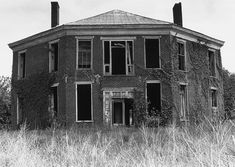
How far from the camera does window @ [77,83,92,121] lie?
2131 cm

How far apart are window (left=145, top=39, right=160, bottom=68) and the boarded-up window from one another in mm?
1608

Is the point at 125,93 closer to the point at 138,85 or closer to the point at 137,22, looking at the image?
the point at 138,85

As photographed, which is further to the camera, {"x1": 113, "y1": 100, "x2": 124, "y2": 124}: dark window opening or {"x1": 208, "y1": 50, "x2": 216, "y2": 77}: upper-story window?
{"x1": 208, "y1": 50, "x2": 216, "y2": 77}: upper-story window

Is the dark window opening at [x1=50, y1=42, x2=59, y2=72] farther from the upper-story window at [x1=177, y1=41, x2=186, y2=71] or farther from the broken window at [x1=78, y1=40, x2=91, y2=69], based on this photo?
the upper-story window at [x1=177, y1=41, x2=186, y2=71]

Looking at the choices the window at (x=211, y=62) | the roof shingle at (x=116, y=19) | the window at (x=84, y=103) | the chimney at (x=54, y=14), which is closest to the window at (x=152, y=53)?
the roof shingle at (x=116, y=19)

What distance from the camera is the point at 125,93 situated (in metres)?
21.5

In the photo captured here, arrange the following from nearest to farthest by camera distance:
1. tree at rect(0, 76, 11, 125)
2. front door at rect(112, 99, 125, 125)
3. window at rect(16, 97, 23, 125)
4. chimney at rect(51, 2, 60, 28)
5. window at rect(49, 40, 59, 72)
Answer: front door at rect(112, 99, 125, 125), window at rect(49, 40, 59, 72), chimney at rect(51, 2, 60, 28), window at rect(16, 97, 23, 125), tree at rect(0, 76, 11, 125)

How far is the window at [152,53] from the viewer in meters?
22.7

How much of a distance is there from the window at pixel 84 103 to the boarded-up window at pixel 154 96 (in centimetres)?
373

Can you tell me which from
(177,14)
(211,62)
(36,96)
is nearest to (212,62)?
(211,62)

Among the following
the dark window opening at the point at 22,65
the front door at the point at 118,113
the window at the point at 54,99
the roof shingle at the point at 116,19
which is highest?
the roof shingle at the point at 116,19

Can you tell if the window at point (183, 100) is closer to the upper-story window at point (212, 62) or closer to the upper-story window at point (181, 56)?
the upper-story window at point (181, 56)

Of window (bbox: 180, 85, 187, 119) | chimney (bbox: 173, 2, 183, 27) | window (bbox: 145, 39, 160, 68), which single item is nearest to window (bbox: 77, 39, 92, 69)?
window (bbox: 145, 39, 160, 68)

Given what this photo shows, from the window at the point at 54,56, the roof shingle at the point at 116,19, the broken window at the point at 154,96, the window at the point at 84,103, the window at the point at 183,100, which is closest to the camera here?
the window at the point at 84,103
